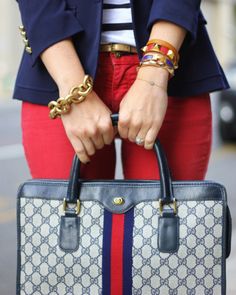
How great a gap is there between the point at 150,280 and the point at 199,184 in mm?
241

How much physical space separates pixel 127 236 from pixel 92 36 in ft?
1.55

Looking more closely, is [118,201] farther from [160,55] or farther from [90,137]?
[160,55]

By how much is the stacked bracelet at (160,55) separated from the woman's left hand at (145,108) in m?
0.02

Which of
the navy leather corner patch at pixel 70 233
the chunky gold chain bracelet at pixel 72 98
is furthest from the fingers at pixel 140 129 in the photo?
the navy leather corner patch at pixel 70 233

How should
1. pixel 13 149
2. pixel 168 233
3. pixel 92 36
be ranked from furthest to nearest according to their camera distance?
pixel 13 149 → pixel 92 36 → pixel 168 233

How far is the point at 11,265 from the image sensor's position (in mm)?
4109

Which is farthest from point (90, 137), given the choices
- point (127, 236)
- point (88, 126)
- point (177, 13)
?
point (177, 13)

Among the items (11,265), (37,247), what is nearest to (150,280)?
(37,247)

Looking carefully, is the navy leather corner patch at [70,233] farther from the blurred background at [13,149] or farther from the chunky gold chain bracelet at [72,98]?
the blurred background at [13,149]

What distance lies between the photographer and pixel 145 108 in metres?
1.57

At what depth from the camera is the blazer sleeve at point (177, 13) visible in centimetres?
163

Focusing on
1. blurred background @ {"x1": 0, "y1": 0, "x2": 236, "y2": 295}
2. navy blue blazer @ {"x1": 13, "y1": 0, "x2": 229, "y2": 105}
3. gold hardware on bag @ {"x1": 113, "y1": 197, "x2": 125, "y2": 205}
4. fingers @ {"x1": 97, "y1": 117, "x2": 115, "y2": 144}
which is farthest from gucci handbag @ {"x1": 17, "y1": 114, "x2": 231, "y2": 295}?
blurred background @ {"x1": 0, "y1": 0, "x2": 236, "y2": 295}

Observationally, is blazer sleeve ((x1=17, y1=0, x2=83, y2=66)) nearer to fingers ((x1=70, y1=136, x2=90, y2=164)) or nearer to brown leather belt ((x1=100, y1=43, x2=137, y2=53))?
brown leather belt ((x1=100, y1=43, x2=137, y2=53))

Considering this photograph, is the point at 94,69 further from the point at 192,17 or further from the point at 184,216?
the point at 184,216
